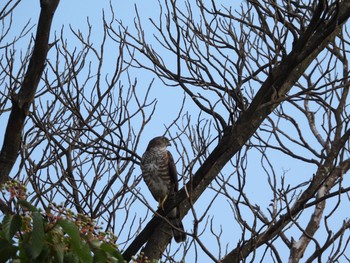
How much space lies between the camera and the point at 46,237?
8.39ft

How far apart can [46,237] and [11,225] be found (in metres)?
0.14

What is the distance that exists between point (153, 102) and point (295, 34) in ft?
5.04

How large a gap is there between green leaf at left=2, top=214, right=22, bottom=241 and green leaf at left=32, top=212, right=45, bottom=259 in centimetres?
8

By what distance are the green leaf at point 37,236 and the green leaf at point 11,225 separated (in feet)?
0.26

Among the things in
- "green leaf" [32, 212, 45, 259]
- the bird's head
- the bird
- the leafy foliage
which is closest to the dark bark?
the leafy foliage

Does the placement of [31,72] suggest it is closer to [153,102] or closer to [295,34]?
[295,34]

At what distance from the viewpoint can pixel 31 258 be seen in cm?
245

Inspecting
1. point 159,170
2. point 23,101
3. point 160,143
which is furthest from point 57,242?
point 160,143

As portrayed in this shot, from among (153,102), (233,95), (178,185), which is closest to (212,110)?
(233,95)

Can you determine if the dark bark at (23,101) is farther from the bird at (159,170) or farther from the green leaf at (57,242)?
the bird at (159,170)

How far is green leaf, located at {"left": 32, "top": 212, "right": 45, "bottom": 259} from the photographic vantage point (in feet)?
7.95

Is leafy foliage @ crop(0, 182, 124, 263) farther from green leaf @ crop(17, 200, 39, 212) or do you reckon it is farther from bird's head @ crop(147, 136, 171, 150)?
bird's head @ crop(147, 136, 171, 150)

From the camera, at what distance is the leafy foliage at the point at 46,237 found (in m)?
2.46

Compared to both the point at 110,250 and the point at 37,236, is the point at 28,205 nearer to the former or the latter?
the point at 37,236
